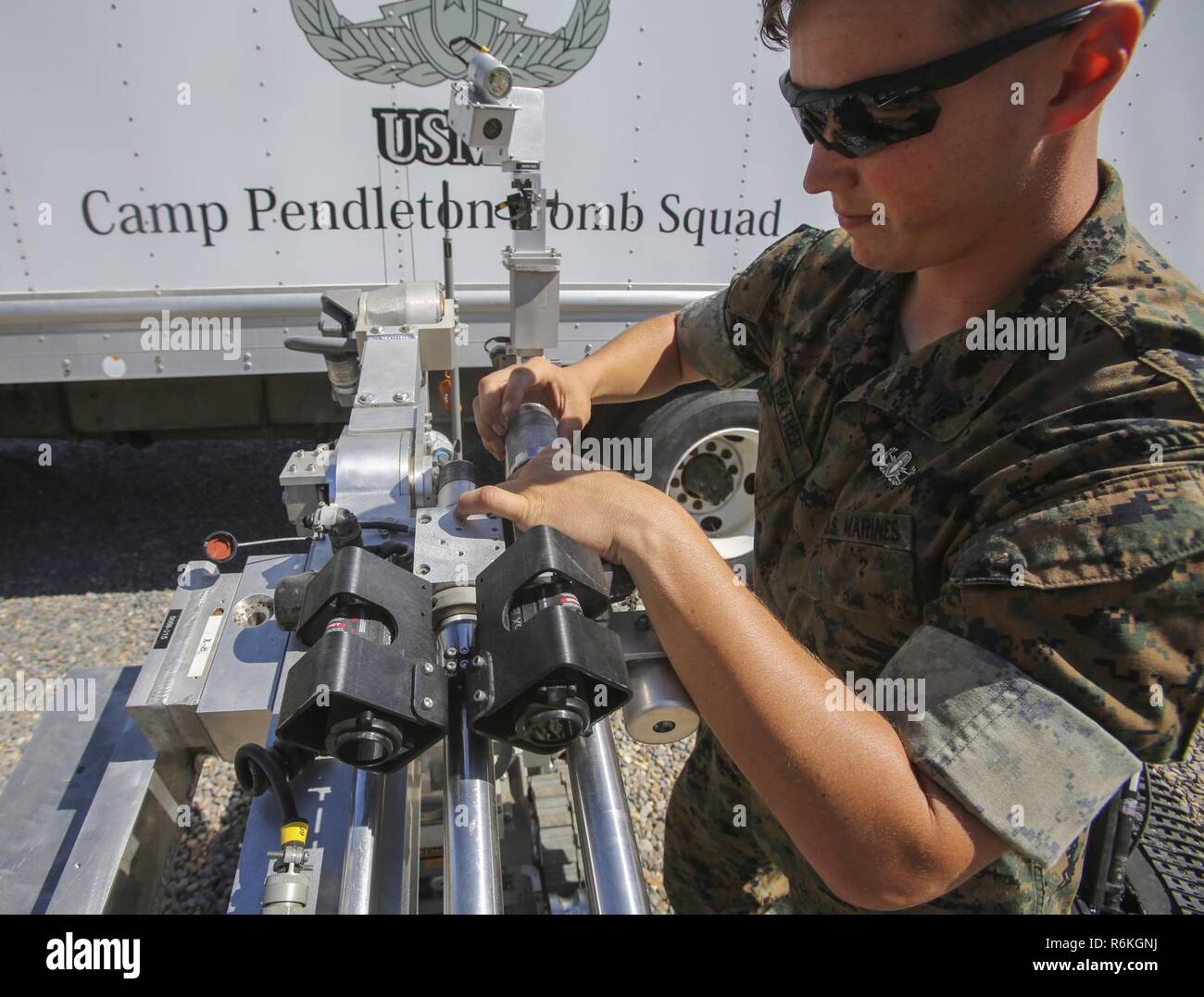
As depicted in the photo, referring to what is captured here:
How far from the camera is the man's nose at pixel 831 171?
3.87 ft

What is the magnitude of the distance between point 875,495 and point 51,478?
539cm

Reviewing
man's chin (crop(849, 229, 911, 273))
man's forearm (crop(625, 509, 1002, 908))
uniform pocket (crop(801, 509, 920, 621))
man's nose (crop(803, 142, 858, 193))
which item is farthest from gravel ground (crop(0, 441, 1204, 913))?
man's nose (crop(803, 142, 858, 193))

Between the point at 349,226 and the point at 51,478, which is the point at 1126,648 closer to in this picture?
the point at 349,226

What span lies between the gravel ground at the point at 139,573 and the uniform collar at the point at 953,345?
1410mm

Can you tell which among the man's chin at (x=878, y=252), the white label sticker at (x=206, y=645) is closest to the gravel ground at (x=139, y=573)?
the white label sticker at (x=206, y=645)

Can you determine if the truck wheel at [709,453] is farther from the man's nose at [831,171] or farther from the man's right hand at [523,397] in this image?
the man's nose at [831,171]

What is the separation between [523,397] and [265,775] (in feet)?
2.86

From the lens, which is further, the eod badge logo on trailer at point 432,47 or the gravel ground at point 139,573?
the eod badge logo on trailer at point 432,47

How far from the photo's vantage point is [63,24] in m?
3.04

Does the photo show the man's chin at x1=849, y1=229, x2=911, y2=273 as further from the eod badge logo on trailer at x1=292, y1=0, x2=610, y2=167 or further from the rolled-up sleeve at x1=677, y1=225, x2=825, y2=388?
the eod badge logo on trailer at x1=292, y1=0, x2=610, y2=167

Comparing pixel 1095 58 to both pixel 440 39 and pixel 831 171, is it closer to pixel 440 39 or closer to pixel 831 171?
pixel 831 171

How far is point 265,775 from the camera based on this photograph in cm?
118

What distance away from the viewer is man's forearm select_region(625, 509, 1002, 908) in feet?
3.05

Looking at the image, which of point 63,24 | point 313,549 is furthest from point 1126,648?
point 63,24
